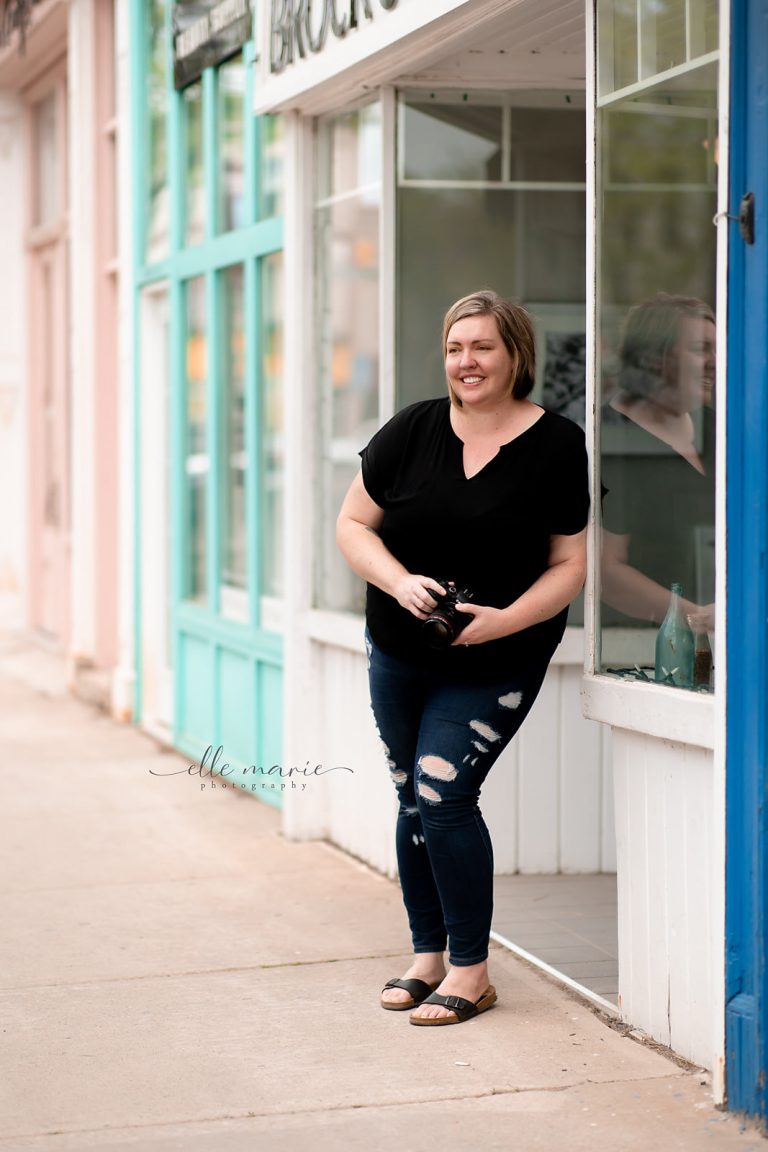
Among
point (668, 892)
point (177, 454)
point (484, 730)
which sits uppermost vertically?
point (177, 454)

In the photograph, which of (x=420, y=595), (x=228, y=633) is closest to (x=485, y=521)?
(x=420, y=595)

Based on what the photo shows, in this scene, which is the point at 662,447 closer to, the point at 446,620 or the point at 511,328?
the point at 511,328

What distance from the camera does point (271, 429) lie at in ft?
23.9

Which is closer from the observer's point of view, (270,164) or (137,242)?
(270,164)

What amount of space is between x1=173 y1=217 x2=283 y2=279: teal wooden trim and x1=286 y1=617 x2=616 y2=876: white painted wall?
1856mm

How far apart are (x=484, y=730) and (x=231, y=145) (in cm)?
417

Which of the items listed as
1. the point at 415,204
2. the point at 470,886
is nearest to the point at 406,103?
the point at 415,204

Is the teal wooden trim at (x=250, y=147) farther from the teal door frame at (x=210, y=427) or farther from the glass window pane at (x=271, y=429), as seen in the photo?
the glass window pane at (x=271, y=429)

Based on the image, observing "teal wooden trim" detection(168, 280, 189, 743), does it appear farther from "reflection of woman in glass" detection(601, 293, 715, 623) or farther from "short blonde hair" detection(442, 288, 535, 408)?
"short blonde hair" detection(442, 288, 535, 408)

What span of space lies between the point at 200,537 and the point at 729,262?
16.2 ft

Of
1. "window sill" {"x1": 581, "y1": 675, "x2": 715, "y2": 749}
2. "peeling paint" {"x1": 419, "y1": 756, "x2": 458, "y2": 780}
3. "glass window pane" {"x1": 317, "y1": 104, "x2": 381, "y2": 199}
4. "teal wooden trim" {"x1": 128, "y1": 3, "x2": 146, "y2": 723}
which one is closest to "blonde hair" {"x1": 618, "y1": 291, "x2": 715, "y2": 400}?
"window sill" {"x1": 581, "y1": 675, "x2": 715, "y2": 749}

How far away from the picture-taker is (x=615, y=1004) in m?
4.52

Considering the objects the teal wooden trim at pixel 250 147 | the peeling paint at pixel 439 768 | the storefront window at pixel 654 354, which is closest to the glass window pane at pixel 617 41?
the storefront window at pixel 654 354

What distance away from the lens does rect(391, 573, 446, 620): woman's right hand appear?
13.5ft
